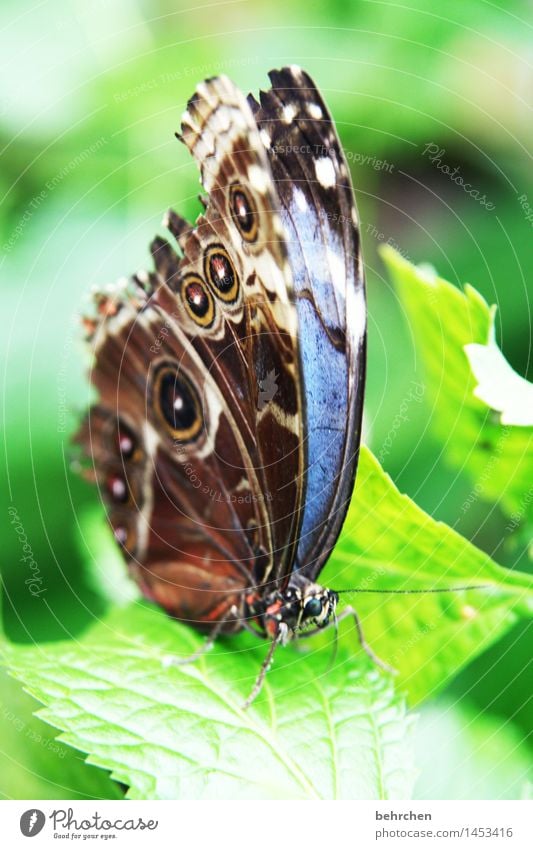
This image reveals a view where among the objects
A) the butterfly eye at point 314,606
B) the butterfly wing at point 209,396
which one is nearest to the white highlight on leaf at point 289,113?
the butterfly wing at point 209,396

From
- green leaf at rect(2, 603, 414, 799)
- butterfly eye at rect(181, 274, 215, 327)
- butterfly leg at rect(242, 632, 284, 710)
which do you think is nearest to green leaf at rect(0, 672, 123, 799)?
green leaf at rect(2, 603, 414, 799)

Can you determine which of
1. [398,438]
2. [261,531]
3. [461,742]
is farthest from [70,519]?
[461,742]

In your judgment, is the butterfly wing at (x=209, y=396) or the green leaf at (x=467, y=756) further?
the green leaf at (x=467, y=756)

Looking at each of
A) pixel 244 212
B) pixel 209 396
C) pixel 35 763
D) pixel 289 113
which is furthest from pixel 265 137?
pixel 35 763

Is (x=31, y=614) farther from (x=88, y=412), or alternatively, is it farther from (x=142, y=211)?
(x=142, y=211)

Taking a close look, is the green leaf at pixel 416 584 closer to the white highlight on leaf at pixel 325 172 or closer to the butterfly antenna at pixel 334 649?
the butterfly antenna at pixel 334 649
